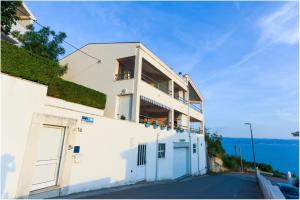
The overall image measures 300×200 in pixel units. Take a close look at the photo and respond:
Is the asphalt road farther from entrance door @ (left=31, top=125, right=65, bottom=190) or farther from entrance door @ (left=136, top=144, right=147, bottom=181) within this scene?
entrance door @ (left=31, top=125, right=65, bottom=190)

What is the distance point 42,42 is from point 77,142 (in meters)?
12.3

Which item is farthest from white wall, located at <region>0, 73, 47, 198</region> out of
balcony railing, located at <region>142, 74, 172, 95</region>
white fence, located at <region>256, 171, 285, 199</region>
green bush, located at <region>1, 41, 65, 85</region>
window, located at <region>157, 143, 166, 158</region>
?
balcony railing, located at <region>142, 74, 172, 95</region>

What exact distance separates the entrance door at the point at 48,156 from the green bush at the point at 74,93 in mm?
2252

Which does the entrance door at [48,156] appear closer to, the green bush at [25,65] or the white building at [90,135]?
the white building at [90,135]

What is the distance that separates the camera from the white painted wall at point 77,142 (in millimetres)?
6245

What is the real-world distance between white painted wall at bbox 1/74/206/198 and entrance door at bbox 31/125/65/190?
1.07ft

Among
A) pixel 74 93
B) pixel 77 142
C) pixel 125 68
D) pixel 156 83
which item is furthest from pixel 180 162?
pixel 77 142

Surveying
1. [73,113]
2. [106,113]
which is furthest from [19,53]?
[106,113]

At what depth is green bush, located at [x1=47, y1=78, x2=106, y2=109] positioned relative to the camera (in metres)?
9.32

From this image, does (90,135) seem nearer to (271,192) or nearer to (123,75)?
(271,192)

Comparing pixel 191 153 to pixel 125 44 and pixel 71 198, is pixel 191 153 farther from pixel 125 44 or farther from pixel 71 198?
pixel 71 198

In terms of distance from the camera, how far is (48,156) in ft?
24.8

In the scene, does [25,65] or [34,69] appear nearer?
[25,65]

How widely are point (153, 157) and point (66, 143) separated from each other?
805 centimetres
